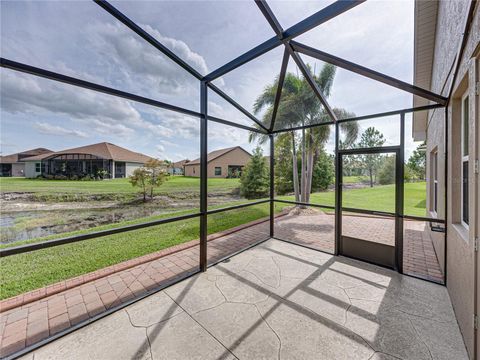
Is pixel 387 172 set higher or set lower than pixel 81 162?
lower

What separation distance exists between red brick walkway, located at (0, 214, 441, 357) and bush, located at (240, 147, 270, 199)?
19.1ft

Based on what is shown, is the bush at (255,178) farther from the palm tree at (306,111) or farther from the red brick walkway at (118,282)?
the red brick walkway at (118,282)

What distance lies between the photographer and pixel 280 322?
7.14ft

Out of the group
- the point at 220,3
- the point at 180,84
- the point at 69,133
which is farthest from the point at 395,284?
the point at 69,133

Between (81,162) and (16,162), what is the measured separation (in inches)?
30.4

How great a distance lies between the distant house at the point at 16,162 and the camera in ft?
8.70

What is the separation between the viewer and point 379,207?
3.79 metres

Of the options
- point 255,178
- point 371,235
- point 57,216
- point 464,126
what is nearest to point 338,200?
point 371,235

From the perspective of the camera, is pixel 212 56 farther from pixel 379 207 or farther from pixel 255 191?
pixel 255 191

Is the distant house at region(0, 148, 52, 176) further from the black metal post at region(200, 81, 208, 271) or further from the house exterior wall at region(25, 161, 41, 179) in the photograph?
the black metal post at region(200, 81, 208, 271)

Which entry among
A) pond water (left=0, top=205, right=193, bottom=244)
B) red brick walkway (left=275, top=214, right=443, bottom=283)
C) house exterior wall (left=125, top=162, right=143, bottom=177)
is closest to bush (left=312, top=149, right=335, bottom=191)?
red brick walkway (left=275, top=214, right=443, bottom=283)

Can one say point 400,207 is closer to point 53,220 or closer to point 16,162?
point 16,162

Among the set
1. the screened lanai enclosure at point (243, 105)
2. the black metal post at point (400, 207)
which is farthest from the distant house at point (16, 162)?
the black metal post at point (400, 207)

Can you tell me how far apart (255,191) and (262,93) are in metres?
5.23
